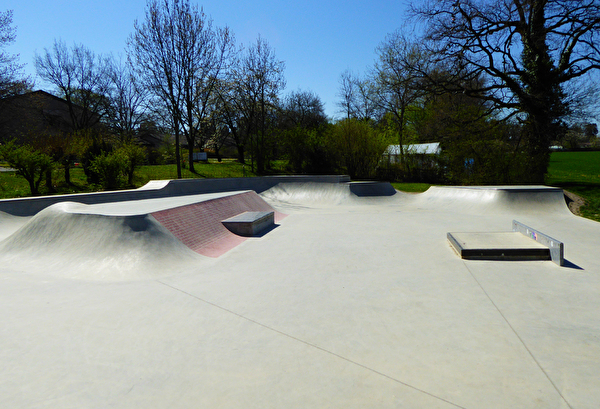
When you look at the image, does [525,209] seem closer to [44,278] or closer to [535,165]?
[535,165]

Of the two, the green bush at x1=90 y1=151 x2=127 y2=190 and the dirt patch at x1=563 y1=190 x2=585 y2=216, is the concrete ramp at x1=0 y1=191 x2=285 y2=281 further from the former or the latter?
the dirt patch at x1=563 y1=190 x2=585 y2=216

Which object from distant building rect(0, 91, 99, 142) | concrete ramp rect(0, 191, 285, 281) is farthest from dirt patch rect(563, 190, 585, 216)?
distant building rect(0, 91, 99, 142)

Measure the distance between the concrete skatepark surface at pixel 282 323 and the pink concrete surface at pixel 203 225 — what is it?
24 cm

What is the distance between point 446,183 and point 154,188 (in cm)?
1750

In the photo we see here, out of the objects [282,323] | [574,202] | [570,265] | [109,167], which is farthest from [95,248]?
[574,202]

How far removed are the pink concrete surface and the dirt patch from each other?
35.9 feet

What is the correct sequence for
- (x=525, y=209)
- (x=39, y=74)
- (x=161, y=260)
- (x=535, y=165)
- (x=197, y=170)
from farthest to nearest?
(x=39, y=74) < (x=197, y=170) < (x=535, y=165) < (x=525, y=209) < (x=161, y=260)

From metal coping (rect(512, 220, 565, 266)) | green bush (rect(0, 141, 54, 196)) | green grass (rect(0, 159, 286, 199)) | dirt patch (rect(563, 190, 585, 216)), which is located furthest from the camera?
green grass (rect(0, 159, 286, 199))

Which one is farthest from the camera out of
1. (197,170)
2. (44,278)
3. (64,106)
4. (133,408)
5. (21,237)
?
(64,106)

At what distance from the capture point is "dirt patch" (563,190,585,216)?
10695 millimetres

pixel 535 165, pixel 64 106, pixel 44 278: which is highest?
pixel 64 106

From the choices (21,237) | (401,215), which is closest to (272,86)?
(401,215)

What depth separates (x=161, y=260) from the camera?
5.50 meters

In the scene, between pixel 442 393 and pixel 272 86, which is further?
pixel 272 86
